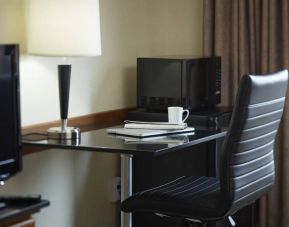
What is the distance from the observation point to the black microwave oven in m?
3.31

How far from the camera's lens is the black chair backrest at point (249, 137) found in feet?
8.09

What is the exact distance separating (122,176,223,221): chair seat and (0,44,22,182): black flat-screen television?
0.58 metres

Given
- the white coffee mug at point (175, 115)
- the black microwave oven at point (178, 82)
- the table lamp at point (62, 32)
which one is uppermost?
the table lamp at point (62, 32)

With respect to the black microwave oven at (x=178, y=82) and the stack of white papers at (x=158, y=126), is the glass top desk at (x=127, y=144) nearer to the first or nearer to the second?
the stack of white papers at (x=158, y=126)

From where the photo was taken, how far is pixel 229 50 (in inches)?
146

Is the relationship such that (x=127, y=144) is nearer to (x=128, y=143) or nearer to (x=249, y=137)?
(x=128, y=143)

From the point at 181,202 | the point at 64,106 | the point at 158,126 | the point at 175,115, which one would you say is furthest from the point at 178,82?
the point at 181,202

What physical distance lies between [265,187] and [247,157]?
0.91 ft

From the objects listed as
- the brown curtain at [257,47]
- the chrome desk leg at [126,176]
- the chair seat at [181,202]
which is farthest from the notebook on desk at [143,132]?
the brown curtain at [257,47]

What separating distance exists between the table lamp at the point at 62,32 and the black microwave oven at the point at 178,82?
651mm

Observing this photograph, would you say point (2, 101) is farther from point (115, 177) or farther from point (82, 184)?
point (115, 177)

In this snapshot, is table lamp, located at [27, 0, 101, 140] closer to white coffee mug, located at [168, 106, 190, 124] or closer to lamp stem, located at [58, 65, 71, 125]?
lamp stem, located at [58, 65, 71, 125]

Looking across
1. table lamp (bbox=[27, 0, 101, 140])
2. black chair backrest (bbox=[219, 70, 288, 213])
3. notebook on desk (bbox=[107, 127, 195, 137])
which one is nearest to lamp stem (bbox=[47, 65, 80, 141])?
table lamp (bbox=[27, 0, 101, 140])

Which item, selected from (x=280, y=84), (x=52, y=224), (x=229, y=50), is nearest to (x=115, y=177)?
(x=52, y=224)
